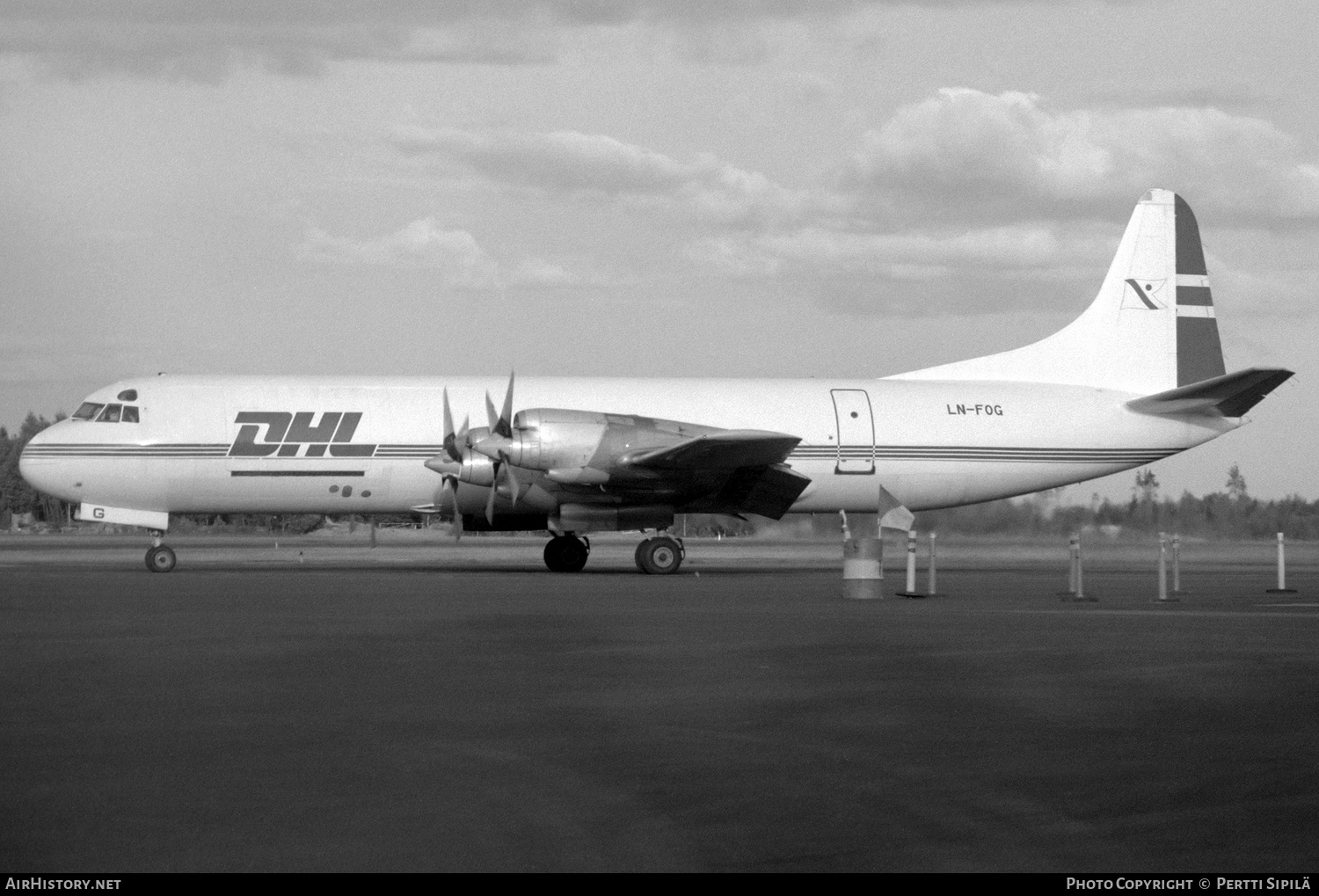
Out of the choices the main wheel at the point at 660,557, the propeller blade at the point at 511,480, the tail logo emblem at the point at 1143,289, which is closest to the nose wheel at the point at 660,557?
the main wheel at the point at 660,557

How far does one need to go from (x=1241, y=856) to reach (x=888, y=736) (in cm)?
340

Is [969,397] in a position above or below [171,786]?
above

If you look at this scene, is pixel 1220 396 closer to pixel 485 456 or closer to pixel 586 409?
pixel 586 409

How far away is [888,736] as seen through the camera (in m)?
9.97

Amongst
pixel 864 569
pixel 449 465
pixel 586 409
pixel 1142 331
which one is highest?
pixel 1142 331

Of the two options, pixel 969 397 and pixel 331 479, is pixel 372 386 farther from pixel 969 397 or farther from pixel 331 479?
pixel 969 397

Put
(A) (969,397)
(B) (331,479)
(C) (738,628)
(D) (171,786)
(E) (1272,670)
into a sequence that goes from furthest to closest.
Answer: (A) (969,397), (B) (331,479), (C) (738,628), (E) (1272,670), (D) (171,786)

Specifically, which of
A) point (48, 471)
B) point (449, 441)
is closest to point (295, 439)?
point (449, 441)

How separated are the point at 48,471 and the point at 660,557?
12920 millimetres

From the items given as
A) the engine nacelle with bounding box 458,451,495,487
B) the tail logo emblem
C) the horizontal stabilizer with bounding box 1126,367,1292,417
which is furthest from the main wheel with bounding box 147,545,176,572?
the tail logo emblem

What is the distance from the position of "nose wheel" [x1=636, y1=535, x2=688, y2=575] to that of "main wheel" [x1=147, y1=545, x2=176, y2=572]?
9.93 meters

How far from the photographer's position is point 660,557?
1233 inches

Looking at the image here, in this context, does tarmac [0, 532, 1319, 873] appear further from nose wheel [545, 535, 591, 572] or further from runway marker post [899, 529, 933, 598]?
nose wheel [545, 535, 591, 572]

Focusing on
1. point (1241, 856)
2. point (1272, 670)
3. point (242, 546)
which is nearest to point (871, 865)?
point (1241, 856)
